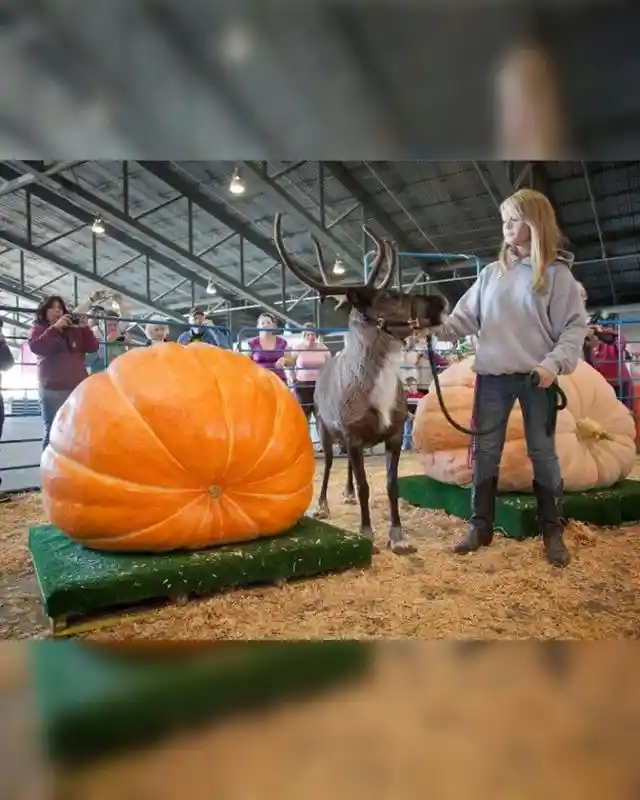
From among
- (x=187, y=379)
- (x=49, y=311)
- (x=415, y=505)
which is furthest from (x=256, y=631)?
(x=49, y=311)

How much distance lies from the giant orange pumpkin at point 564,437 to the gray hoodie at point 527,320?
21.7 inches

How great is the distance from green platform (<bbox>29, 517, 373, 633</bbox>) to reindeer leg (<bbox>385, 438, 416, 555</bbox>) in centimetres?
26

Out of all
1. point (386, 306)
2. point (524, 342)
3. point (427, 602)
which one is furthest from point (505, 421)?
point (427, 602)

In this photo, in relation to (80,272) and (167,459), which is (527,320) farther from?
(80,272)

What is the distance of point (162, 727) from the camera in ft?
0.88

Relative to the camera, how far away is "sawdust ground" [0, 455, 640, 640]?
4.28ft

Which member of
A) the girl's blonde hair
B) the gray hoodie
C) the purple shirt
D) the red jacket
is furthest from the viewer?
the purple shirt

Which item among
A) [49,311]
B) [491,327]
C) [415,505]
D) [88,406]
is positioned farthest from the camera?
[49,311]

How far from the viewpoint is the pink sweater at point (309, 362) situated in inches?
176

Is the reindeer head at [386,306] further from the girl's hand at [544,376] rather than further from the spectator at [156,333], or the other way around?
the spectator at [156,333]

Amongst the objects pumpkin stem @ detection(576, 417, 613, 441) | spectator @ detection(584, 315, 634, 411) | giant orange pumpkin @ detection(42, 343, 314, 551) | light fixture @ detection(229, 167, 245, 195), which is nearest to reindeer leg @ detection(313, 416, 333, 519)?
giant orange pumpkin @ detection(42, 343, 314, 551)

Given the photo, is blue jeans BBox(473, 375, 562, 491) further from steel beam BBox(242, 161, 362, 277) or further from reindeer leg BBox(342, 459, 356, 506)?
reindeer leg BBox(342, 459, 356, 506)
